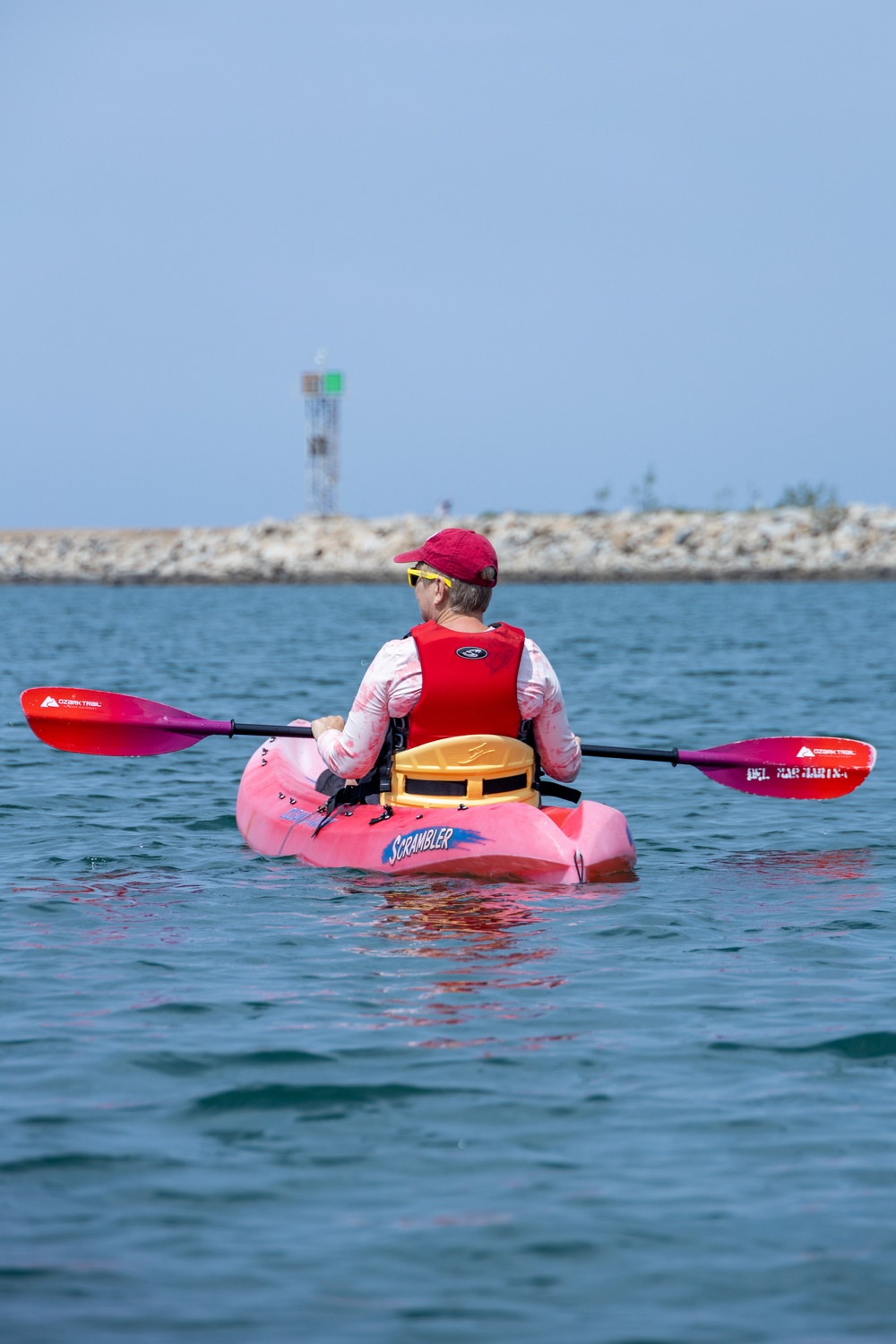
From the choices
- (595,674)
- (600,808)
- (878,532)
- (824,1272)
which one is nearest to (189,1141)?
(824,1272)

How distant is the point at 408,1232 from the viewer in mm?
2936

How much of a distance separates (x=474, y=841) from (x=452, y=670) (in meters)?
0.67

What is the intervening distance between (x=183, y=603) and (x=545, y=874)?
38105 mm

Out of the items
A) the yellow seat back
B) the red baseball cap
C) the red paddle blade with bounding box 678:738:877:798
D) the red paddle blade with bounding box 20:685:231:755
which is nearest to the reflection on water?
the red paddle blade with bounding box 678:738:877:798

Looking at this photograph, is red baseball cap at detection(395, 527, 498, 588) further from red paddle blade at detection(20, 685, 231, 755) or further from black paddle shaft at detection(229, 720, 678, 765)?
red paddle blade at detection(20, 685, 231, 755)

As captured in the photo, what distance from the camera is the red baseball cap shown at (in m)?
5.88

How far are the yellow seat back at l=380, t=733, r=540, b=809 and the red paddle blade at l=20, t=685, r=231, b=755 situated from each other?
1844 millimetres

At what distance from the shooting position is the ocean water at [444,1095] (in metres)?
2.74

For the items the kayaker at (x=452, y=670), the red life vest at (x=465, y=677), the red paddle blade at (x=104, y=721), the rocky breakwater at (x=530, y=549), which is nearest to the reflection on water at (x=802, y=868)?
the kayaker at (x=452, y=670)

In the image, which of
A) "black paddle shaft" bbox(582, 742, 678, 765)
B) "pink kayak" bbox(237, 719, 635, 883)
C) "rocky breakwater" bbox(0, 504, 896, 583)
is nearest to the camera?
"pink kayak" bbox(237, 719, 635, 883)

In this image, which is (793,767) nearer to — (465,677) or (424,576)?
(465,677)

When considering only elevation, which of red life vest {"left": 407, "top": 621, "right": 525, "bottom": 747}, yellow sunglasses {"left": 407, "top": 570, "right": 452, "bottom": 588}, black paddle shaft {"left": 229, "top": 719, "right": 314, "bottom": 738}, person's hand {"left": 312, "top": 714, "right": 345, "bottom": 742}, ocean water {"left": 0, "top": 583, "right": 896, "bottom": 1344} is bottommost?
ocean water {"left": 0, "top": 583, "right": 896, "bottom": 1344}

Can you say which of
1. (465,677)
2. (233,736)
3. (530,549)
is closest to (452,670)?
(465,677)

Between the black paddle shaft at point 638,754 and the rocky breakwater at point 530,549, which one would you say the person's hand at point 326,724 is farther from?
the rocky breakwater at point 530,549
